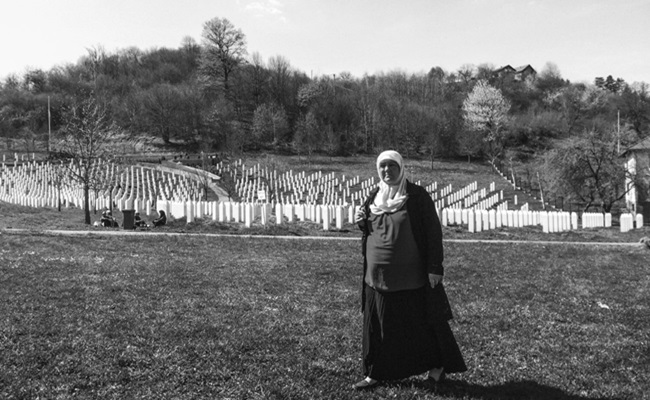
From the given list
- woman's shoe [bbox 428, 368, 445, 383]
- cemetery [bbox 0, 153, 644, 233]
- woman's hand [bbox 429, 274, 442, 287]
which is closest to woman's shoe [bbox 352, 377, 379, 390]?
woman's shoe [bbox 428, 368, 445, 383]

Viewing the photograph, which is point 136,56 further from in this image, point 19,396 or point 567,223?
point 19,396

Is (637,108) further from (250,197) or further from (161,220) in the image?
(161,220)

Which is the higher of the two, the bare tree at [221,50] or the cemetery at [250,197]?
the bare tree at [221,50]

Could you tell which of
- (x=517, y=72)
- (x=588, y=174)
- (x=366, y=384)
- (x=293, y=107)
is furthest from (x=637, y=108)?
(x=366, y=384)

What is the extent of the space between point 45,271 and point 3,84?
100 meters

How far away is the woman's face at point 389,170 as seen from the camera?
14.3ft

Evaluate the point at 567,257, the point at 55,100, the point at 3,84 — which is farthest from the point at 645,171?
the point at 3,84

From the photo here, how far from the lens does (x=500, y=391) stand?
4305 mm

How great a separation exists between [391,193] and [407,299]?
0.88 m

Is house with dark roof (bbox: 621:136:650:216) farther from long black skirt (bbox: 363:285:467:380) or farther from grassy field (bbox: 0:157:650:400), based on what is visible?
long black skirt (bbox: 363:285:467:380)

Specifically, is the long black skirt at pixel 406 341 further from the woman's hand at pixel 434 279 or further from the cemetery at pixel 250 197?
the cemetery at pixel 250 197

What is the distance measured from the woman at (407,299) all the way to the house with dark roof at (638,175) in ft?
115

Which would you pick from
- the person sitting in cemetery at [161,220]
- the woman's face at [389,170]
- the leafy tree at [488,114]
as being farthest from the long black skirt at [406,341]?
the leafy tree at [488,114]

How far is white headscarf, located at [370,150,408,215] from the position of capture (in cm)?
→ 436
